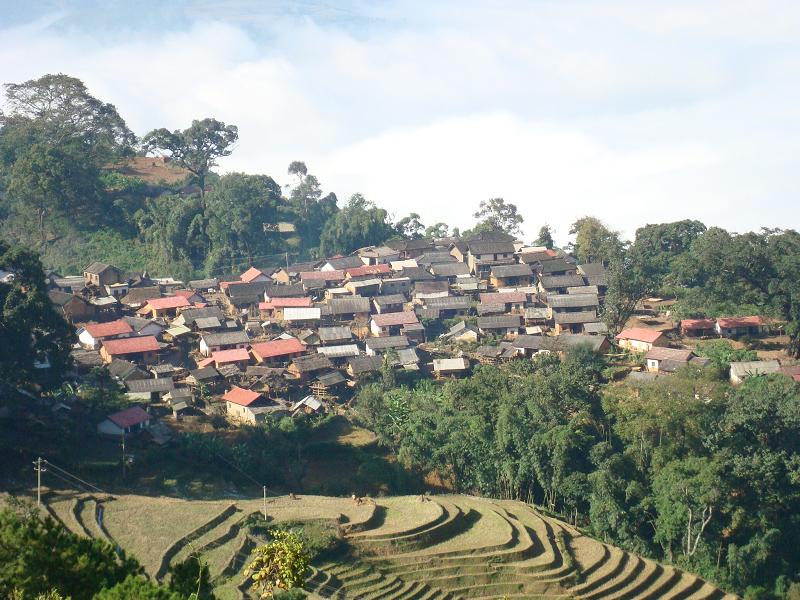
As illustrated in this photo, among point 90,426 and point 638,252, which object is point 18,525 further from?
point 638,252

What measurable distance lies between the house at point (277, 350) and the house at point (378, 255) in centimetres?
1495

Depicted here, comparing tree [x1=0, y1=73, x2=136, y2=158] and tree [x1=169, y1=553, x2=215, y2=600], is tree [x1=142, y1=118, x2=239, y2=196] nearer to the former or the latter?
tree [x1=0, y1=73, x2=136, y2=158]

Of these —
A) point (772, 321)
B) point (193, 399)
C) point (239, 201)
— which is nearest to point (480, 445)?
point (193, 399)

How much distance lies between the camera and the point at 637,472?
30859 mm

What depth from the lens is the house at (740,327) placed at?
139 ft

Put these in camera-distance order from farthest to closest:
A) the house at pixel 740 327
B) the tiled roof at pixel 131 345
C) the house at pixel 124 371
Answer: the house at pixel 740 327 → the tiled roof at pixel 131 345 → the house at pixel 124 371

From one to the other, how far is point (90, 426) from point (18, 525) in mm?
16504

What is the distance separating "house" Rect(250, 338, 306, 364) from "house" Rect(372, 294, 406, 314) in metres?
7.44

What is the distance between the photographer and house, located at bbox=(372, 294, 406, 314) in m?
→ 46.8

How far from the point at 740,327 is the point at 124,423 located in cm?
2927

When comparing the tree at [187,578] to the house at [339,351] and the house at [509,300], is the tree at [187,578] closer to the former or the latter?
the house at [339,351]

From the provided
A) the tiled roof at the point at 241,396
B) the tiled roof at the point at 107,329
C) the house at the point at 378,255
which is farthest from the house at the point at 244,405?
the house at the point at 378,255

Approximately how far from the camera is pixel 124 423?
31531mm

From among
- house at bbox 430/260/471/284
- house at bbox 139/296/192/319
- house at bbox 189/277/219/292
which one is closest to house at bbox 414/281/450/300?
house at bbox 430/260/471/284
